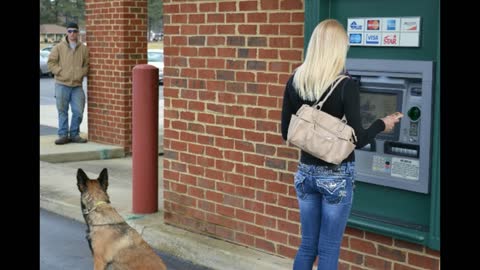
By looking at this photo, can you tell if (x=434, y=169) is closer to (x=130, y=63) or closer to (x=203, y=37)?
(x=203, y=37)

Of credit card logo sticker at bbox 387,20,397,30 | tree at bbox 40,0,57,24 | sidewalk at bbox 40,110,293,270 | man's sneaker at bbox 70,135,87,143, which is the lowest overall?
sidewalk at bbox 40,110,293,270

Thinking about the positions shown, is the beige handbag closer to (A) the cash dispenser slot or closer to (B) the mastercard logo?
(A) the cash dispenser slot

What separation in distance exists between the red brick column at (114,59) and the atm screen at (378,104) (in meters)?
6.36

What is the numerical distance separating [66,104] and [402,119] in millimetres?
7542

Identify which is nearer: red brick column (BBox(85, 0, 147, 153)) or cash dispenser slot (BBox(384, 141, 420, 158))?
cash dispenser slot (BBox(384, 141, 420, 158))

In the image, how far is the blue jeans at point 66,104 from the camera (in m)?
11.3

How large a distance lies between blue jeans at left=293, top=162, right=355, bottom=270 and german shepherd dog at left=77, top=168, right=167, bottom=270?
3.09ft

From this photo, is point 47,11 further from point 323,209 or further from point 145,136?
point 323,209

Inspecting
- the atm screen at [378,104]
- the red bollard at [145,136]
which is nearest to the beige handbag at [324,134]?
the atm screen at [378,104]

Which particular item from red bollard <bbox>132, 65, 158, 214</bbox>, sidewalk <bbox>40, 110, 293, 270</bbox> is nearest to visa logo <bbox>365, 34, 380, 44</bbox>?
sidewalk <bbox>40, 110, 293, 270</bbox>

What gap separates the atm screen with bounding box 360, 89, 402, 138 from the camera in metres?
4.79

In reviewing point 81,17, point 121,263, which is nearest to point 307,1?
point 121,263

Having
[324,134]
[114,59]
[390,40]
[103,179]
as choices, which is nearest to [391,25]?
[390,40]

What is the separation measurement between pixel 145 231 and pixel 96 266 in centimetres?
208
